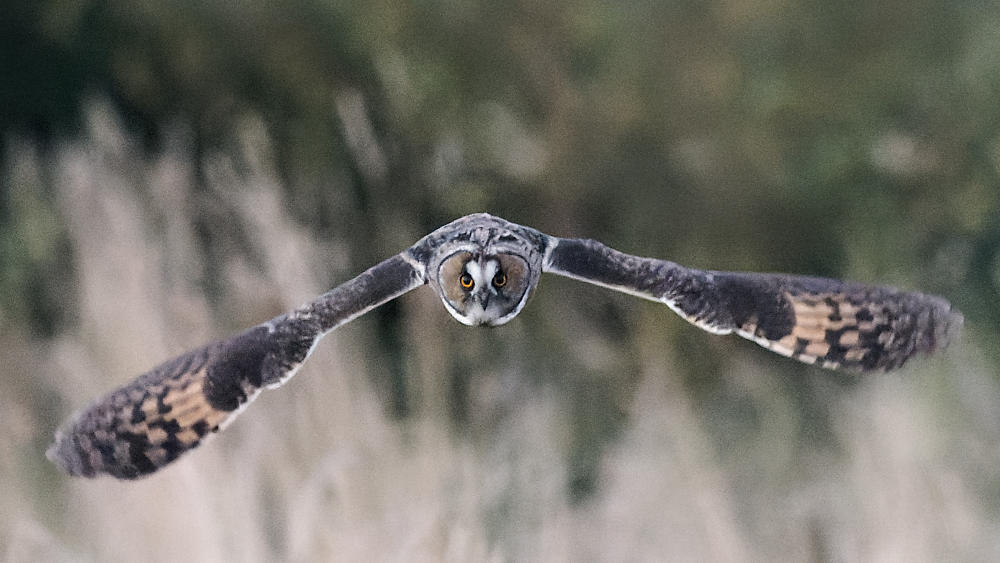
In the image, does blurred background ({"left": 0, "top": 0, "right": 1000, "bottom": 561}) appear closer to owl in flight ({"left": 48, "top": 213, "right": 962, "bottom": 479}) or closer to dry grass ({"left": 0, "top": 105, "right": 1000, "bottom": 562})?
dry grass ({"left": 0, "top": 105, "right": 1000, "bottom": 562})

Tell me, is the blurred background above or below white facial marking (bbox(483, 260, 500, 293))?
above

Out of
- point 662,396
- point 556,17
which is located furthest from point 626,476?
point 556,17

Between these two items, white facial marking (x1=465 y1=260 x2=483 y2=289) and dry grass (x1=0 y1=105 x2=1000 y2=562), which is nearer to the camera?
white facial marking (x1=465 y1=260 x2=483 y2=289)

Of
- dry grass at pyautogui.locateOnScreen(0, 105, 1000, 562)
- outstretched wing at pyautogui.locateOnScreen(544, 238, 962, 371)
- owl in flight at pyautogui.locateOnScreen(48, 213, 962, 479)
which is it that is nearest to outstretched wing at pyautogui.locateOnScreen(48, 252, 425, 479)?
owl in flight at pyautogui.locateOnScreen(48, 213, 962, 479)

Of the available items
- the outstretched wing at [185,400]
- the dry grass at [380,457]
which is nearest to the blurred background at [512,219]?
the dry grass at [380,457]

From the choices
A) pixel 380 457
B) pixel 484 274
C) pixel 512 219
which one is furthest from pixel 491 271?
pixel 512 219

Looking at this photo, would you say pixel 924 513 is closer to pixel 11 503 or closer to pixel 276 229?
pixel 276 229

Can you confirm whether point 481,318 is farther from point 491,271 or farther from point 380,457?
point 380,457

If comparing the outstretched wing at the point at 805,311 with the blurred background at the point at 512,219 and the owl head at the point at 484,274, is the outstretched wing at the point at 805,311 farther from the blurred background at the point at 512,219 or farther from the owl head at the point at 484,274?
the blurred background at the point at 512,219
